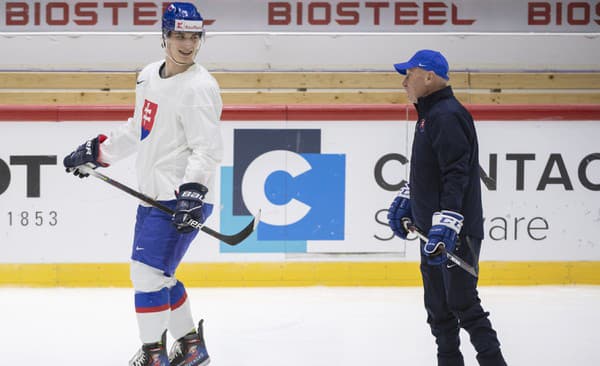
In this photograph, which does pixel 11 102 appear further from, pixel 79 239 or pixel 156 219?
pixel 156 219

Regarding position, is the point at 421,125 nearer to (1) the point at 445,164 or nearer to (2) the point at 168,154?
(1) the point at 445,164

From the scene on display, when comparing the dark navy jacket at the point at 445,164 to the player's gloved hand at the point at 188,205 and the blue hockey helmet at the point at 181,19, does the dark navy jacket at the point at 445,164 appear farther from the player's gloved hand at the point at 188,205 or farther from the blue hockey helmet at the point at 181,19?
the blue hockey helmet at the point at 181,19

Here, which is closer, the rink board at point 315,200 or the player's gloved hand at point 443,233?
the player's gloved hand at point 443,233

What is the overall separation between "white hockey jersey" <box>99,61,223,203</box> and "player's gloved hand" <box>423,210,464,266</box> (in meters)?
0.89

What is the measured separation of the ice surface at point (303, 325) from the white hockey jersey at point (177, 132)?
1.02 meters

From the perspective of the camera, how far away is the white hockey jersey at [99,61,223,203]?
3.28 meters

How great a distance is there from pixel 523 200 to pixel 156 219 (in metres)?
3.46

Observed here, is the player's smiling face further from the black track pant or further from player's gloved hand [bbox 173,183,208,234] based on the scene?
the black track pant

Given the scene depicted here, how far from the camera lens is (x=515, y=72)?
6.72 metres

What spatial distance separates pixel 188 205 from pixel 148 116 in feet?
1.50

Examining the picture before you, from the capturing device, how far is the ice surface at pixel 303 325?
159 inches

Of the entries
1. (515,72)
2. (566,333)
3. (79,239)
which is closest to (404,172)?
(515,72)

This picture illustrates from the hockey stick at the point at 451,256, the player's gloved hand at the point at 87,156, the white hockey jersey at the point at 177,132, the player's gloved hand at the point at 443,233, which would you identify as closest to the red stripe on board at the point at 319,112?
the player's gloved hand at the point at 87,156

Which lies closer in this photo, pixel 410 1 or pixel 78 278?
pixel 78 278
